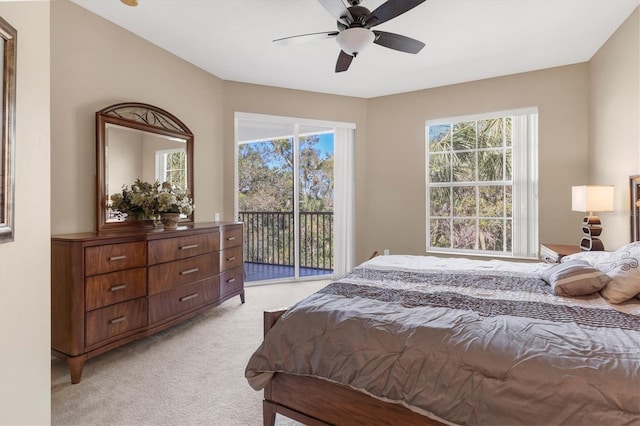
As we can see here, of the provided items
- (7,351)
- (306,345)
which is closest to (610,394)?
(306,345)

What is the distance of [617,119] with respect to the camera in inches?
119

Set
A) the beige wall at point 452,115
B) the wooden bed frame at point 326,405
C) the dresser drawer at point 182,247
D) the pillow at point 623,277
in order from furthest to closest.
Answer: the beige wall at point 452,115 → the dresser drawer at point 182,247 → the pillow at point 623,277 → the wooden bed frame at point 326,405

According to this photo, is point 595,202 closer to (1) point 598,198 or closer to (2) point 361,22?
(1) point 598,198

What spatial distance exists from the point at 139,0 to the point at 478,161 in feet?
13.5

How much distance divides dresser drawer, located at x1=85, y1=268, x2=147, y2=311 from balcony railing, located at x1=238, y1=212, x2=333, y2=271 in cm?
233

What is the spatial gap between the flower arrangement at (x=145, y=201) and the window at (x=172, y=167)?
18 centimetres

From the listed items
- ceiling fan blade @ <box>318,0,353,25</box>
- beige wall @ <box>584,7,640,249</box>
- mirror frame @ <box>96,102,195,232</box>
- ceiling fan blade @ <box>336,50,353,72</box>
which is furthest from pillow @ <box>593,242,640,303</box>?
mirror frame @ <box>96,102,195,232</box>

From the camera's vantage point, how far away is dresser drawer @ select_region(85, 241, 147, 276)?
2203 mm

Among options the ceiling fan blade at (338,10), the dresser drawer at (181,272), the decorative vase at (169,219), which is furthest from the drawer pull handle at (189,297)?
the ceiling fan blade at (338,10)

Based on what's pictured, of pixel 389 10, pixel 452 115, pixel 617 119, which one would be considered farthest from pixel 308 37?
pixel 617 119

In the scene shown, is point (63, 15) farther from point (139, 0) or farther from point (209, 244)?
point (209, 244)

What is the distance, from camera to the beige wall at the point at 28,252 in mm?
1247

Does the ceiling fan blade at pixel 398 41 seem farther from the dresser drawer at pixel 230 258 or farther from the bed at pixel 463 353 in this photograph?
the dresser drawer at pixel 230 258

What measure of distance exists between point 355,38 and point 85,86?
7.38ft
